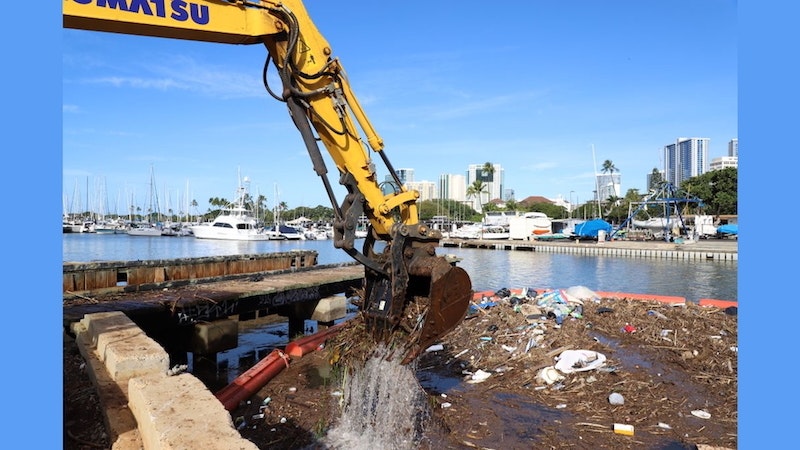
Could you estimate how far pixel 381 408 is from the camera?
6.89 m

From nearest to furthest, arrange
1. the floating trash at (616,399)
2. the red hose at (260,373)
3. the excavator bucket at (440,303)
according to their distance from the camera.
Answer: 1. the excavator bucket at (440,303)
2. the floating trash at (616,399)
3. the red hose at (260,373)

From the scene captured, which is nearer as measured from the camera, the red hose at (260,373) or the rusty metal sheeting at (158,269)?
the red hose at (260,373)

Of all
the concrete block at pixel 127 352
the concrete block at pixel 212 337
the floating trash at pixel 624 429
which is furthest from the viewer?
the concrete block at pixel 212 337

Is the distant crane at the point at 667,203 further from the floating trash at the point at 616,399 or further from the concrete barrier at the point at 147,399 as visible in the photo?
the concrete barrier at the point at 147,399

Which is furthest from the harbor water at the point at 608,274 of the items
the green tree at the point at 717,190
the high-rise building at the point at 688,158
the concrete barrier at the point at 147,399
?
the high-rise building at the point at 688,158

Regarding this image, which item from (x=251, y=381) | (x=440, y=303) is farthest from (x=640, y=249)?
(x=440, y=303)

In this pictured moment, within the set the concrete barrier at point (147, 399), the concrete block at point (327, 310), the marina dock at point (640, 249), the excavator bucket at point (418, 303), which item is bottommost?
the marina dock at point (640, 249)

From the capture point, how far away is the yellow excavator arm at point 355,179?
19.1 feet

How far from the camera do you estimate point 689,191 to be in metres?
78.7

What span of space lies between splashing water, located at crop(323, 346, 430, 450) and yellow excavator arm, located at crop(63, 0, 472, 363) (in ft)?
1.56

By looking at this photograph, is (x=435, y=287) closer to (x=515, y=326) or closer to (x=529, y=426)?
(x=529, y=426)

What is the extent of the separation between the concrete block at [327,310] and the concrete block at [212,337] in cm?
356

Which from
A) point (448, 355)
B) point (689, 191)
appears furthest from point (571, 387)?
point (689, 191)

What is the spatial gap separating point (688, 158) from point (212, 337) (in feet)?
710
